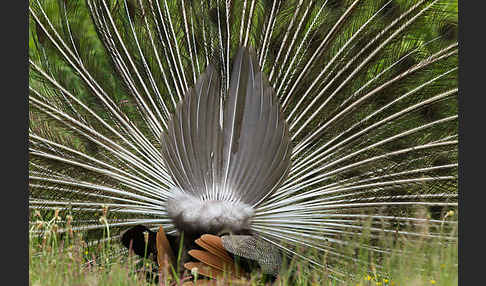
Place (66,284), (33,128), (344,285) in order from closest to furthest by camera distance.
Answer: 1. (66,284)
2. (344,285)
3. (33,128)

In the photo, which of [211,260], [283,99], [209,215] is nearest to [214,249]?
[211,260]

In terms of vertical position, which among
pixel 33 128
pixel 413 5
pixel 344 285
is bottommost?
pixel 344 285

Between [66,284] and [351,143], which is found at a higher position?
[351,143]

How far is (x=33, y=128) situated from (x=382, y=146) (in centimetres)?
298

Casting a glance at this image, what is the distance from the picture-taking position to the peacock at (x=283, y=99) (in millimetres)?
5492

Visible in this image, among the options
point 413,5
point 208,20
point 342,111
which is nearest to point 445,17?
point 413,5

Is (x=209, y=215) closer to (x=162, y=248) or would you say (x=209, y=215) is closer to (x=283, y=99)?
(x=162, y=248)

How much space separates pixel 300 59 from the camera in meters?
5.71

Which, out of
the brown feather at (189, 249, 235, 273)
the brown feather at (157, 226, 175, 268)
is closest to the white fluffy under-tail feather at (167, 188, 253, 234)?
the brown feather at (157, 226, 175, 268)

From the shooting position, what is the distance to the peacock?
5492 millimetres

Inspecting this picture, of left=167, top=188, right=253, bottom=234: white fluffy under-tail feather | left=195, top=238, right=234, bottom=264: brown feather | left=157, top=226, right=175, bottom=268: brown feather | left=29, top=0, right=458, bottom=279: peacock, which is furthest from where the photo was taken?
left=29, top=0, right=458, bottom=279: peacock

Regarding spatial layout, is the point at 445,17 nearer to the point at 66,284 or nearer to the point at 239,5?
the point at 239,5

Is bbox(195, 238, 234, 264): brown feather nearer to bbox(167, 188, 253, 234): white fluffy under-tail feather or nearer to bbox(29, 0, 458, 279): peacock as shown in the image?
bbox(167, 188, 253, 234): white fluffy under-tail feather

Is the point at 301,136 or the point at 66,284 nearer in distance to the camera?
the point at 66,284
